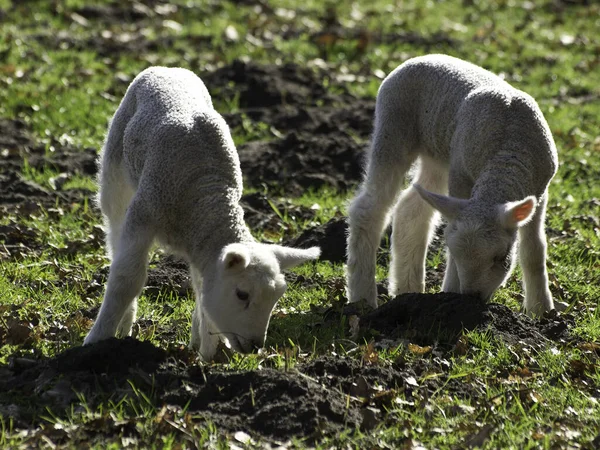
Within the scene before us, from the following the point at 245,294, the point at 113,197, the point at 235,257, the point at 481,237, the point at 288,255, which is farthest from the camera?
the point at 113,197

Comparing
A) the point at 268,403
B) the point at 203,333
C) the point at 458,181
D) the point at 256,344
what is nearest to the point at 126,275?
the point at 203,333

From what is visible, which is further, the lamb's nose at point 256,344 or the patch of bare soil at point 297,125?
the patch of bare soil at point 297,125

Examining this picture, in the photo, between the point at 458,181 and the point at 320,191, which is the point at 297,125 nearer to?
the point at 320,191

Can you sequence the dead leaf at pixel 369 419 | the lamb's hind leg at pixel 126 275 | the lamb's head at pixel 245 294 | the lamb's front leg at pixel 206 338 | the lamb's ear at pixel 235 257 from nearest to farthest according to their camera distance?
1. the dead leaf at pixel 369 419
2. the lamb's ear at pixel 235 257
3. the lamb's head at pixel 245 294
4. the lamb's hind leg at pixel 126 275
5. the lamb's front leg at pixel 206 338

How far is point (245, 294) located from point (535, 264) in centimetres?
273

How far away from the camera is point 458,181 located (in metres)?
7.45

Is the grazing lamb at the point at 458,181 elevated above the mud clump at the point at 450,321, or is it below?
above

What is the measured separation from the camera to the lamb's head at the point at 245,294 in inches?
233

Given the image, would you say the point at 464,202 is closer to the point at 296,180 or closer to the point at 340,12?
the point at 296,180

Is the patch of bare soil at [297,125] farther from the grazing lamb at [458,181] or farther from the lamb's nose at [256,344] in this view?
the lamb's nose at [256,344]

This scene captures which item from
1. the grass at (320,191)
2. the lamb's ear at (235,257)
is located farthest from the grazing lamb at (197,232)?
the grass at (320,191)

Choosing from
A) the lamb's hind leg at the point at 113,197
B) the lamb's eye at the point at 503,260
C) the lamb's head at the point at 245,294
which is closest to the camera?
the lamb's head at the point at 245,294

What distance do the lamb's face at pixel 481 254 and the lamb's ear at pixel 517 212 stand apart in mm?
93

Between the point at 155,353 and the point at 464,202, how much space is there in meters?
2.32
